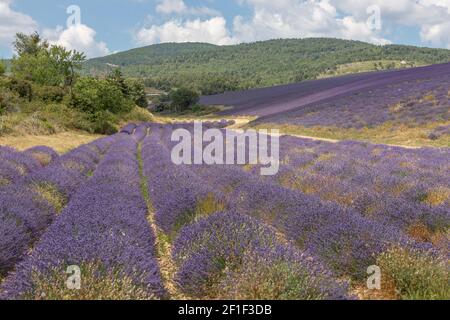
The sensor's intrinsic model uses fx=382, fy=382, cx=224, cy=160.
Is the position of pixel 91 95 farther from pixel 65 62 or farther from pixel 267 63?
pixel 267 63

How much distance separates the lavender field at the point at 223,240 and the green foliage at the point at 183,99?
5752 cm

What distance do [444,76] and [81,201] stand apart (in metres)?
30.4

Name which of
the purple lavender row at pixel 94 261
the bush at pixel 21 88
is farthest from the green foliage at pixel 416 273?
the bush at pixel 21 88

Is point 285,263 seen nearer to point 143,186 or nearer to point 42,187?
point 42,187

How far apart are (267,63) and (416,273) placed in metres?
150

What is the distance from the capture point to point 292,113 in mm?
32062

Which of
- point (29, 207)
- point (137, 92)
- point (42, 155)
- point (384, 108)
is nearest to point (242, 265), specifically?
point (29, 207)

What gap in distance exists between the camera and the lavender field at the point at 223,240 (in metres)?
2.82

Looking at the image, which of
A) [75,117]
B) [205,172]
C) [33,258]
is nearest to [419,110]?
[205,172]

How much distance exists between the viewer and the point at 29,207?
5039mm

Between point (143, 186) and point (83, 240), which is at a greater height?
point (83, 240)

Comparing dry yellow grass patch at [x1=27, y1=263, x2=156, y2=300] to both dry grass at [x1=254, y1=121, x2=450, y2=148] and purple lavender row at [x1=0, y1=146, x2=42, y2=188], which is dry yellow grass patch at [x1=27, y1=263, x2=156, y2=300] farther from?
dry grass at [x1=254, y1=121, x2=450, y2=148]

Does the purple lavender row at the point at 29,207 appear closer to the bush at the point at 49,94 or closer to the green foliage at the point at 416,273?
the green foliage at the point at 416,273

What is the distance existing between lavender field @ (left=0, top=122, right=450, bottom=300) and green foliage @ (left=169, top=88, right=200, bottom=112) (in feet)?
189
